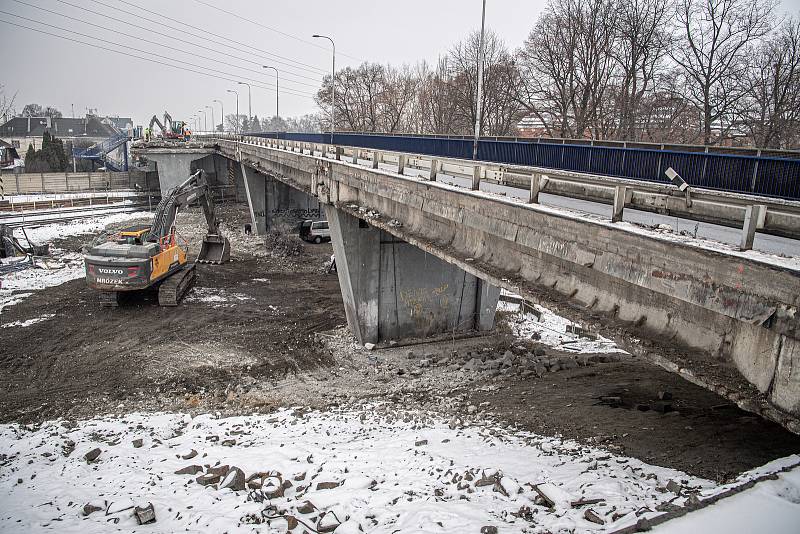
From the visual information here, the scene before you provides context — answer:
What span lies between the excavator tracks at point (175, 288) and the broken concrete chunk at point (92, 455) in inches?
431

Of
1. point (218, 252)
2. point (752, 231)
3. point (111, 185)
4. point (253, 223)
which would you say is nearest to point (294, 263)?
point (218, 252)

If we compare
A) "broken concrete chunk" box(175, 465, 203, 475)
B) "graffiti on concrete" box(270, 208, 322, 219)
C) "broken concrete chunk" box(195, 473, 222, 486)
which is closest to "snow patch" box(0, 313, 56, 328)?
"broken concrete chunk" box(175, 465, 203, 475)

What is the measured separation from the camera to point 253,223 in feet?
126

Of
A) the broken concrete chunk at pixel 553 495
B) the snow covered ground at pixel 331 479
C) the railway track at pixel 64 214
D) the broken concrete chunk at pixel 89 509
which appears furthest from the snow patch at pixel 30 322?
the railway track at pixel 64 214

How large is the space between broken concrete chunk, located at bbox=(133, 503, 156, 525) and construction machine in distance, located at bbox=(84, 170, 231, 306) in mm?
13104

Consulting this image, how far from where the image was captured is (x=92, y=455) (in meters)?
9.99

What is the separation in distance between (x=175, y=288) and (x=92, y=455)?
11.4 m

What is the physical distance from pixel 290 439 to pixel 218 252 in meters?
19.9

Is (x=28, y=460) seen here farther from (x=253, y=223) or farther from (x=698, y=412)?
(x=253, y=223)

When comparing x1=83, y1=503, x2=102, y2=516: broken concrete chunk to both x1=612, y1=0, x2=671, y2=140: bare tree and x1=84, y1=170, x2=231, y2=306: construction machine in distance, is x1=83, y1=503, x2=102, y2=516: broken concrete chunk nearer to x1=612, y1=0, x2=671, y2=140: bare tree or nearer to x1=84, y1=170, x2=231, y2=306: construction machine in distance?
x1=84, y1=170, x2=231, y2=306: construction machine in distance

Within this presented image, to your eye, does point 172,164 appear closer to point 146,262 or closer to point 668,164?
point 146,262

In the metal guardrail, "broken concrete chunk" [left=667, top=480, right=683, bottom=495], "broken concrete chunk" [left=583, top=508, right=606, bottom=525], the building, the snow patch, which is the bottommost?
the snow patch

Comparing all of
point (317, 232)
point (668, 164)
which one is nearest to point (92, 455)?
point (668, 164)

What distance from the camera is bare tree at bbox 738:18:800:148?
26.5m
